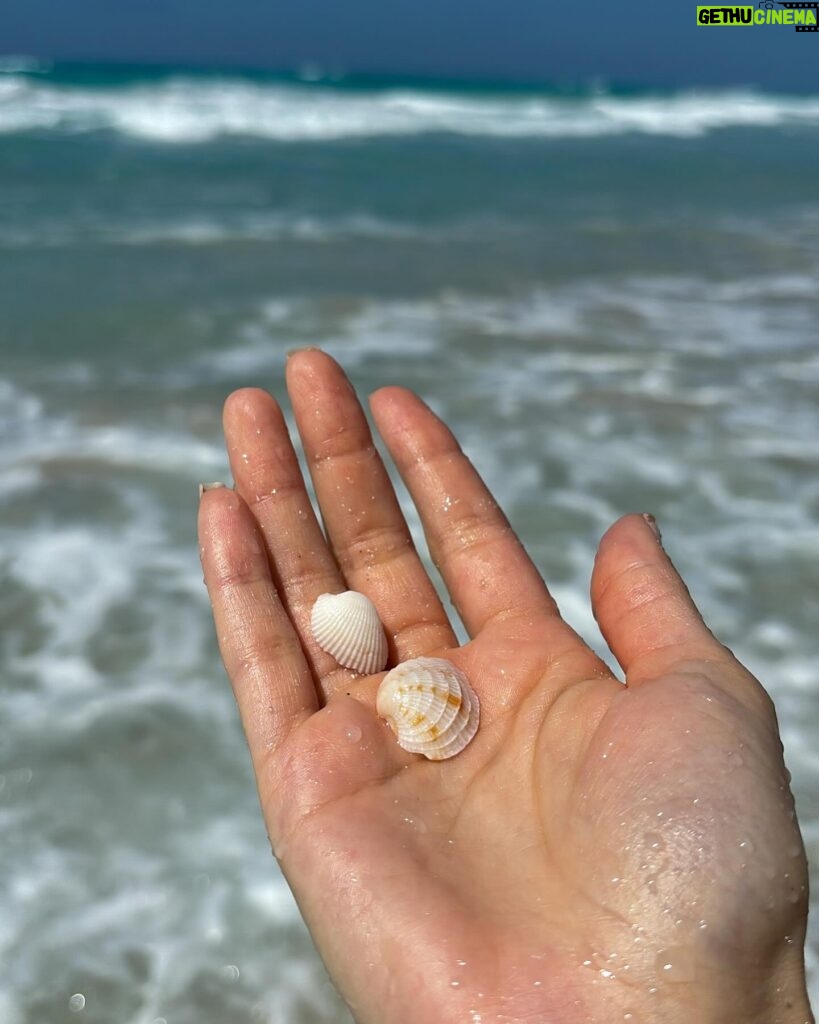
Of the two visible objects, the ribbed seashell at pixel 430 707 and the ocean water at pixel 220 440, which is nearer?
the ribbed seashell at pixel 430 707

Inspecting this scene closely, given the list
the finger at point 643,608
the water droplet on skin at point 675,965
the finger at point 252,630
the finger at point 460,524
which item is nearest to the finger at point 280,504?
the finger at point 252,630

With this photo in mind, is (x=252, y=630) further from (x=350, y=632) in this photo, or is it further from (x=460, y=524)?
(x=460, y=524)

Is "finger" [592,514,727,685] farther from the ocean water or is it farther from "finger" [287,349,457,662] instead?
the ocean water

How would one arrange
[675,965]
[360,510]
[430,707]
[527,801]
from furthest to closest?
1. [360,510]
2. [430,707]
3. [527,801]
4. [675,965]

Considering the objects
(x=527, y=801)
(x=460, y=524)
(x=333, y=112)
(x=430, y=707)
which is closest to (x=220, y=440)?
(x=460, y=524)

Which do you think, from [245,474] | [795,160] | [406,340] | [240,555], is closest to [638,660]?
[240,555]

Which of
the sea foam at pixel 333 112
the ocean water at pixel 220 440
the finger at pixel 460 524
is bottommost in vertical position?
the ocean water at pixel 220 440

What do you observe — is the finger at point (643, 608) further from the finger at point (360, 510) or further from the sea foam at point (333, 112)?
the sea foam at point (333, 112)
